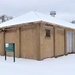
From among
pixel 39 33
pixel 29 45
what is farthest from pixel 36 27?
pixel 29 45

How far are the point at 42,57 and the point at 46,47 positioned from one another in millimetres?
1010

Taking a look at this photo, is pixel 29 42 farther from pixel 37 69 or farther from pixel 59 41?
pixel 37 69

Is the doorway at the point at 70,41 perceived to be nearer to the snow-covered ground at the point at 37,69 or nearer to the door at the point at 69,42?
the door at the point at 69,42

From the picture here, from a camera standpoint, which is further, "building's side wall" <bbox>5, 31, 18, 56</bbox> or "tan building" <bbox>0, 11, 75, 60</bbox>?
"building's side wall" <bbox>5, 31, 18, 56</bbox>

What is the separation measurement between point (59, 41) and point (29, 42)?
3.13 meters

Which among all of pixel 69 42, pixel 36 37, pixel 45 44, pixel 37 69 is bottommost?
pixel 37 69

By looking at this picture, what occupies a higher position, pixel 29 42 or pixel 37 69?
pixel 29 42

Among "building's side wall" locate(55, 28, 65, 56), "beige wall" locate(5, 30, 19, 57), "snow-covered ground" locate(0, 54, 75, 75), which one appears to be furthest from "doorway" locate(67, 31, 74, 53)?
"snow-covered ground" locate(0, 54, 75, 75)

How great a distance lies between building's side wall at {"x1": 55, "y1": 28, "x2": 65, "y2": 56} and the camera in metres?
15.4

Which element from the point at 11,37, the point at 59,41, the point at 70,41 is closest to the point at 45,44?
the point at 59,41

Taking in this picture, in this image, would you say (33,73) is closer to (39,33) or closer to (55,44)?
(39,33)

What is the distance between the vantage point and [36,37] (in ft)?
44.3

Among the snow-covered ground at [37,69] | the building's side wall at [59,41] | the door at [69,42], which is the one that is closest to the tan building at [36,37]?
the building's side wall at [59,41]

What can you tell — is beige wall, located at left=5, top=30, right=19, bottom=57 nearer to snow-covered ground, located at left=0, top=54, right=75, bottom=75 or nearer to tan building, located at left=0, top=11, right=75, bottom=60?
tan building, located at left=0, top=11, right=75, bottom=60
